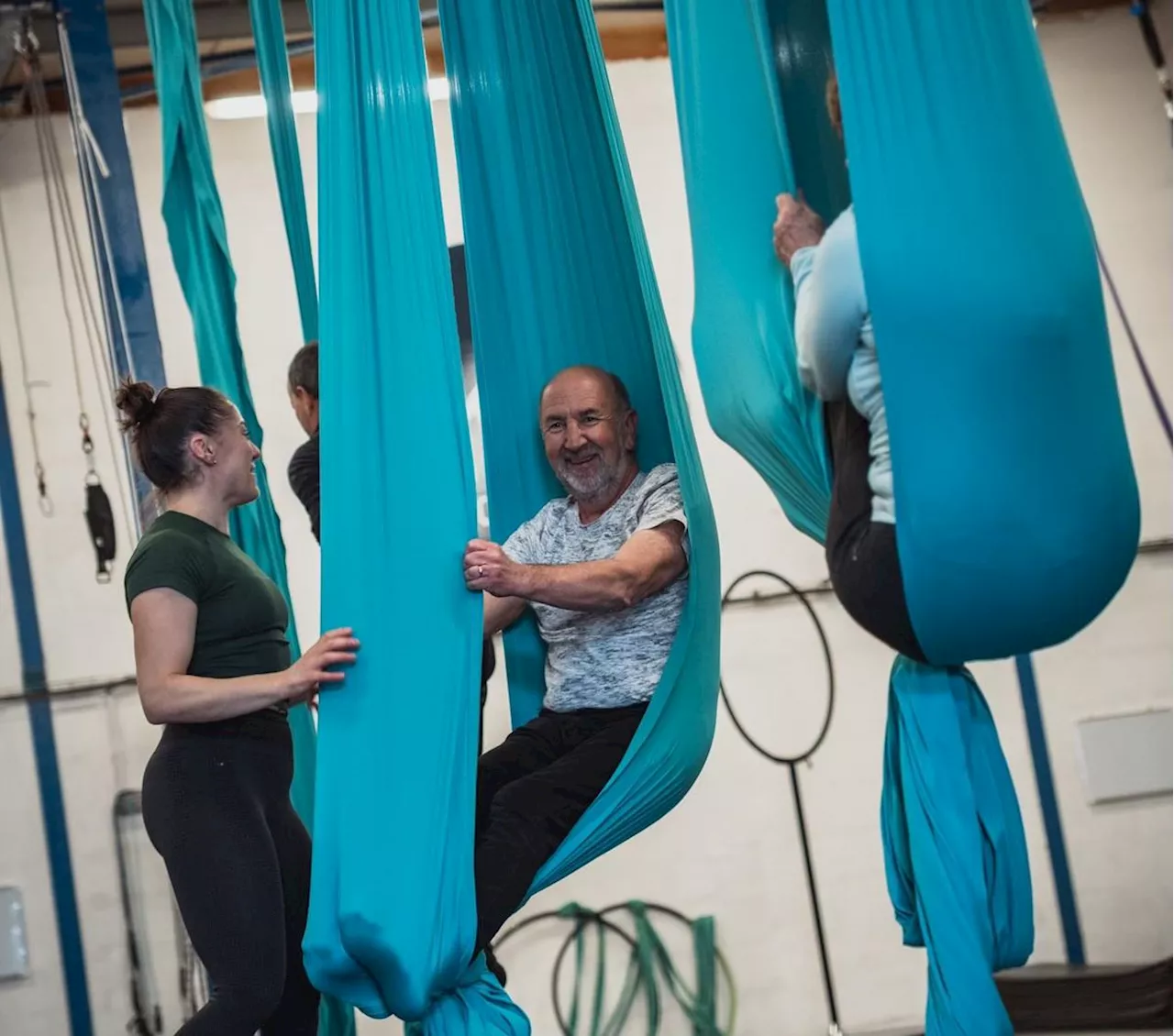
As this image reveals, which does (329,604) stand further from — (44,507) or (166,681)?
(44,507)

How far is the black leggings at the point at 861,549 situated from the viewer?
149 cm

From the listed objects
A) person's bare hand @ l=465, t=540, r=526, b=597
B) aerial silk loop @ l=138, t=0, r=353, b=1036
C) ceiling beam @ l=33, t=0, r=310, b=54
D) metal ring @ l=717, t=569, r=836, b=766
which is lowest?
metal ring @ l=717, t=569, r=836, b=766

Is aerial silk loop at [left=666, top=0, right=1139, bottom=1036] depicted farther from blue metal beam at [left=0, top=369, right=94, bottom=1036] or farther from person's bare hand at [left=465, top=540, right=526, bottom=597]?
blue metal beam at [left=0, top=369, right=94, bottom=1036]

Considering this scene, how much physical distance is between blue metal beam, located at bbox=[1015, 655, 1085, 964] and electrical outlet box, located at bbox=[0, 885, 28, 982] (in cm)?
273

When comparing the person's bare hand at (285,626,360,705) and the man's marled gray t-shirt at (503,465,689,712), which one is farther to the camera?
the man's marled gray t-shirt at (503,465,689,712)

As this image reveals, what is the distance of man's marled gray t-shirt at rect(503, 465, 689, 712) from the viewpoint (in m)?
1.94

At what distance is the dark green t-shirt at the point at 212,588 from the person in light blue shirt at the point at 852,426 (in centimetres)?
83

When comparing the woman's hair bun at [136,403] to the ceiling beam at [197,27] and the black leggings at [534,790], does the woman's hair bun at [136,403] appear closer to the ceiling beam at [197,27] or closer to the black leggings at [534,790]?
the black leggings at [534,790]

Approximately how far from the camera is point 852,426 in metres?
1.56

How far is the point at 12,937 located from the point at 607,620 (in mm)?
2355

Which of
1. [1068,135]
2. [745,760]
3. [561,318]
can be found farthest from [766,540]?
[561,318]

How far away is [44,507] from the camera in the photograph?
3.64 meters

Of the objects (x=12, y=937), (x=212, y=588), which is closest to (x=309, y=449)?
(x=212, y=588)

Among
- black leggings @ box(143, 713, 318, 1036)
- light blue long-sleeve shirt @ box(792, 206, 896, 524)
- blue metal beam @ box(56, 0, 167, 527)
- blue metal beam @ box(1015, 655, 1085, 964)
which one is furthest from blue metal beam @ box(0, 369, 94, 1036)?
light blue long-sleeve shirt @ box(792, 206, 896, 524)
